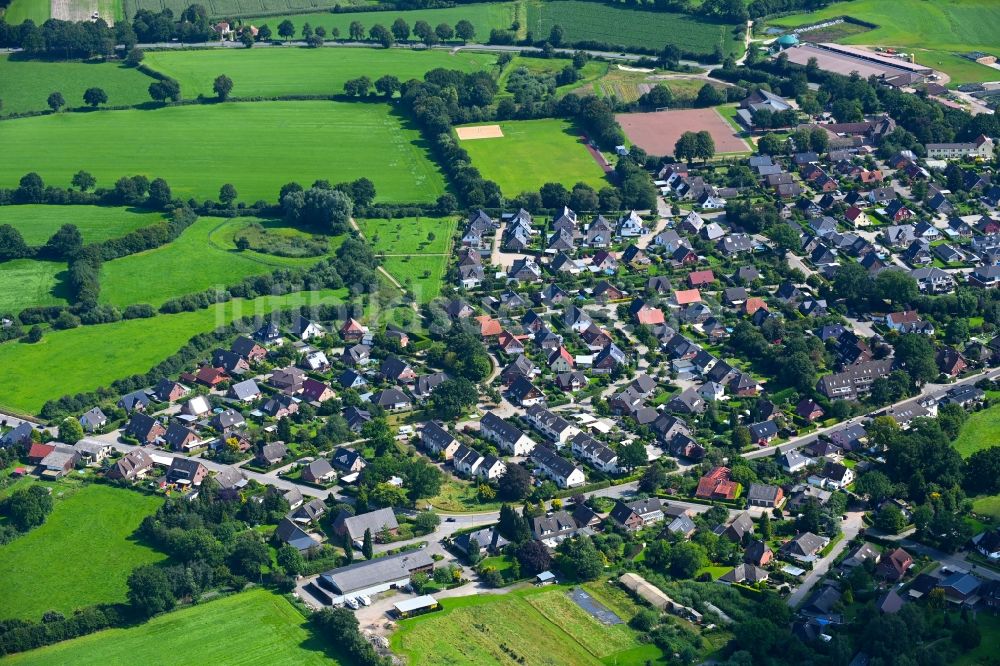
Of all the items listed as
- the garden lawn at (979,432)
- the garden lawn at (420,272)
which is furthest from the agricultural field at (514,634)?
the garden lawn at (420,272)

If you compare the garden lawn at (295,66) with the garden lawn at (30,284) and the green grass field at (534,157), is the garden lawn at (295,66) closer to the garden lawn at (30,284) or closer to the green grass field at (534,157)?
the green grass field at (534,157)

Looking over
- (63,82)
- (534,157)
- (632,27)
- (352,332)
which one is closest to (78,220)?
(352,332)

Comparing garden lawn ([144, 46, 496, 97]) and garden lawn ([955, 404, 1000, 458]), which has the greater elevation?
garden lawn ([144, 46, 496, 97])

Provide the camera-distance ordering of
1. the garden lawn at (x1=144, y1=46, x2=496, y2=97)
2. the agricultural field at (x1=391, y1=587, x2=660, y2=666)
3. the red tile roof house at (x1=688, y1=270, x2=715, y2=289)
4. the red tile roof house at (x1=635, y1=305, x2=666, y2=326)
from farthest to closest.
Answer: the garden lawn at (x1=144, y1=46, x2=496, y2=97), the red tile roof house at (x1=688, y1=270, x2=715, y2=289), the red tile roof house at (x1=635, y1=305, x2=666, y2=326), the agricultural field at (x1=391, y1=587, x2=660, y2=666)

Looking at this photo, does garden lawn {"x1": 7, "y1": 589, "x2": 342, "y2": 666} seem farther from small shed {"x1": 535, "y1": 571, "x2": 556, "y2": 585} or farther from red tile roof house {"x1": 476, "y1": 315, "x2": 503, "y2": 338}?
red tile roof house {"x1": 476, "y1": 315, "x2": 503, "y2": 338}

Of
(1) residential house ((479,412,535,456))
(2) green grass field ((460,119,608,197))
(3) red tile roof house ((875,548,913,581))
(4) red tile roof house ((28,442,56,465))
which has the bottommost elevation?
(3) red tile roof house ((875,548,913,581))

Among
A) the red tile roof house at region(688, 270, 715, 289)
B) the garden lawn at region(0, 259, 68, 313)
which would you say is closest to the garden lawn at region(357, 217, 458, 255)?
the red tile roof house at region(688, 270, 715, 289)

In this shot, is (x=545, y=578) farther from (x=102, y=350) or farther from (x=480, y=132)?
(x=480, y=132)

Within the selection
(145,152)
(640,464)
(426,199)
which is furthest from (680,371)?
(145,152)
